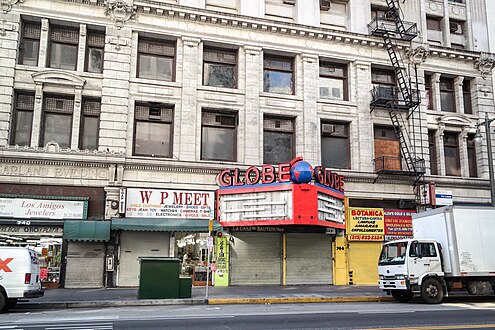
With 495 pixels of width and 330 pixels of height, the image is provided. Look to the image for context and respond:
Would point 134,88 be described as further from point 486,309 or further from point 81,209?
point 486,309

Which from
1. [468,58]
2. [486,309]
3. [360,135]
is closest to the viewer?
[486,309]

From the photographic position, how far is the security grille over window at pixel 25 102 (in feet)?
77.5

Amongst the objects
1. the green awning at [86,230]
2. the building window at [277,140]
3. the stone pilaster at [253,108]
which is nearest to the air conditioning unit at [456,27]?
the building window at [277,140]

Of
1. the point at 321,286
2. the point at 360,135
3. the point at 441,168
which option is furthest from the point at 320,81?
the point at 321,286

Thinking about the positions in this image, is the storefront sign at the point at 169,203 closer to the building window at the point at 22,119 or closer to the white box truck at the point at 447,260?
the building window at the point at 22,119

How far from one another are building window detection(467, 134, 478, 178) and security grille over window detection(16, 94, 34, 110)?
90.1 ft

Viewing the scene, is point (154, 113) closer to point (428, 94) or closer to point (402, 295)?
point (402, 295)

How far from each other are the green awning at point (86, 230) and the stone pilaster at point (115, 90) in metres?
3.98

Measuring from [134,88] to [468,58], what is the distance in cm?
2254

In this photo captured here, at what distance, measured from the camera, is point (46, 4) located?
943 inches

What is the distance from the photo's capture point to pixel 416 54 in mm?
29578

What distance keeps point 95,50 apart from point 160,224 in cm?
1041

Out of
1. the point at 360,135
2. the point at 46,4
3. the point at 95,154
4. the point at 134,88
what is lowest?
the point at 95,154

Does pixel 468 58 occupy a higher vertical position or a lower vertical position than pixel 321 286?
higher
